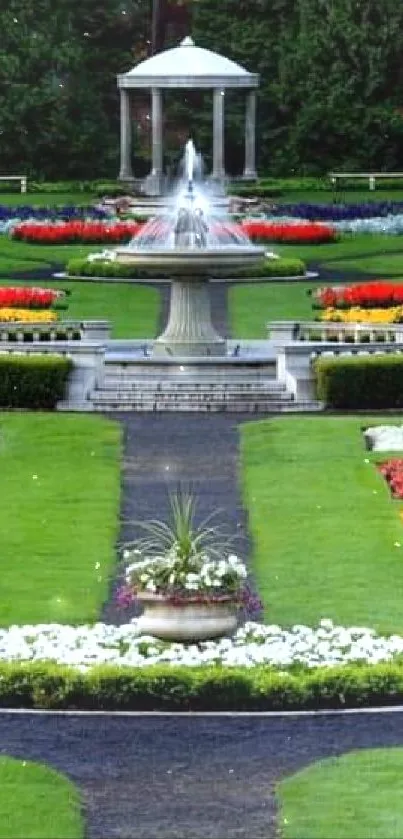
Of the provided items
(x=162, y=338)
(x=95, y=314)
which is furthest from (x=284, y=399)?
(x=95, y=314)

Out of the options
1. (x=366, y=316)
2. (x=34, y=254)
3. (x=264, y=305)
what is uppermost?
(x=34, y=254)

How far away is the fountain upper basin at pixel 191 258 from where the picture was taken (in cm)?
3769

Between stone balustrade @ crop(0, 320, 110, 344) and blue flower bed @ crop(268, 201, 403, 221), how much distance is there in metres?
22.4

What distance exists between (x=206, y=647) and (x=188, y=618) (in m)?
0.28

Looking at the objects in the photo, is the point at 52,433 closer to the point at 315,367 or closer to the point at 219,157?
the point at 315,367

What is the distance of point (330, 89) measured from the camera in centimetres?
7506

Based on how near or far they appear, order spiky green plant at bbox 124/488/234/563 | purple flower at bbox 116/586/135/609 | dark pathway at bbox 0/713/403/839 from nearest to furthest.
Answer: dark pathway at bbox 0/713/403/839
spiky green plant at bbox 124/488/234/563
purple flower at bbox 116/586/135/609

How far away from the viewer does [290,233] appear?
192 feet

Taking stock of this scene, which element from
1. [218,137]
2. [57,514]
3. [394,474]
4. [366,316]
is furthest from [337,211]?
[57,514]

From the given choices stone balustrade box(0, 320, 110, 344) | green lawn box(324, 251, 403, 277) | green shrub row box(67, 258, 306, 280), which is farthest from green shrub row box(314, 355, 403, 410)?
green lawn box(324, 251, 403, 277)

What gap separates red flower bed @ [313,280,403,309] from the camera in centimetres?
4344

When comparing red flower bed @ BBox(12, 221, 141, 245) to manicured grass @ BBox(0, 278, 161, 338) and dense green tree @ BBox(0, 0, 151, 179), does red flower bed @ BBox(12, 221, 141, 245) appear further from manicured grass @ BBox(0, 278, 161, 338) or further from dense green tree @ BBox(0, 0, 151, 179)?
dense green tree @ BBox(0, 0, 151, 179)

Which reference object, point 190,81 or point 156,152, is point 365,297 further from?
point 156,152

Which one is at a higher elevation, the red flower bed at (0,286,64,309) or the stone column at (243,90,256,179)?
the stone column at (243,90,256,179)
